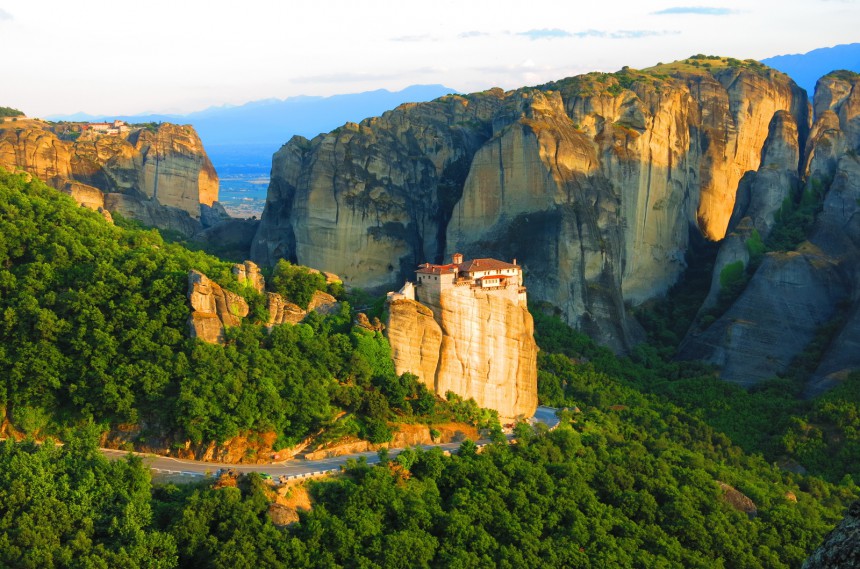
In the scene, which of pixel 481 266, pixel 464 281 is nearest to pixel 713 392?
pixel 481 266

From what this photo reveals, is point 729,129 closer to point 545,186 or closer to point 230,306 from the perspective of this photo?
point 545,186

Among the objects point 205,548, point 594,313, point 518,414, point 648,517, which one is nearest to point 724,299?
point 594,313

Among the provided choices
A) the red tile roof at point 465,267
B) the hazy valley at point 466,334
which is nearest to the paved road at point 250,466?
the hazy valley at point 466,334

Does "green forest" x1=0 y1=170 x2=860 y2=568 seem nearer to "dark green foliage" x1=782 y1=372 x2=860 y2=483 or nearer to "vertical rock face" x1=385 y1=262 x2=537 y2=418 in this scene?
"dark green foliage" x1=782 y1=372 x2=860 y2=483

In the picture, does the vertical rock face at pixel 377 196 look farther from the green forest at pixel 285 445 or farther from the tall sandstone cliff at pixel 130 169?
the green forest at pixel 285 445

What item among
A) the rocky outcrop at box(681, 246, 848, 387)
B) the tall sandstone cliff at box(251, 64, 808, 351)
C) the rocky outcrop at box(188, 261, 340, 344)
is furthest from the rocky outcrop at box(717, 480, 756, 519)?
the tall sandstone cliff at box(251, 64, 808, 351)

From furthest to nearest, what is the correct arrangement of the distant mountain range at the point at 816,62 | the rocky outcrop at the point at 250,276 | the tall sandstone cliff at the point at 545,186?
the distant mountain range at the point at 816,62 < the tall sandstone cliff at the point at 545,186 < the rocky outcrop at the point at 250,276

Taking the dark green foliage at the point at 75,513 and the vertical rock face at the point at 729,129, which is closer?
the dark green foliage at the point at 75,513
